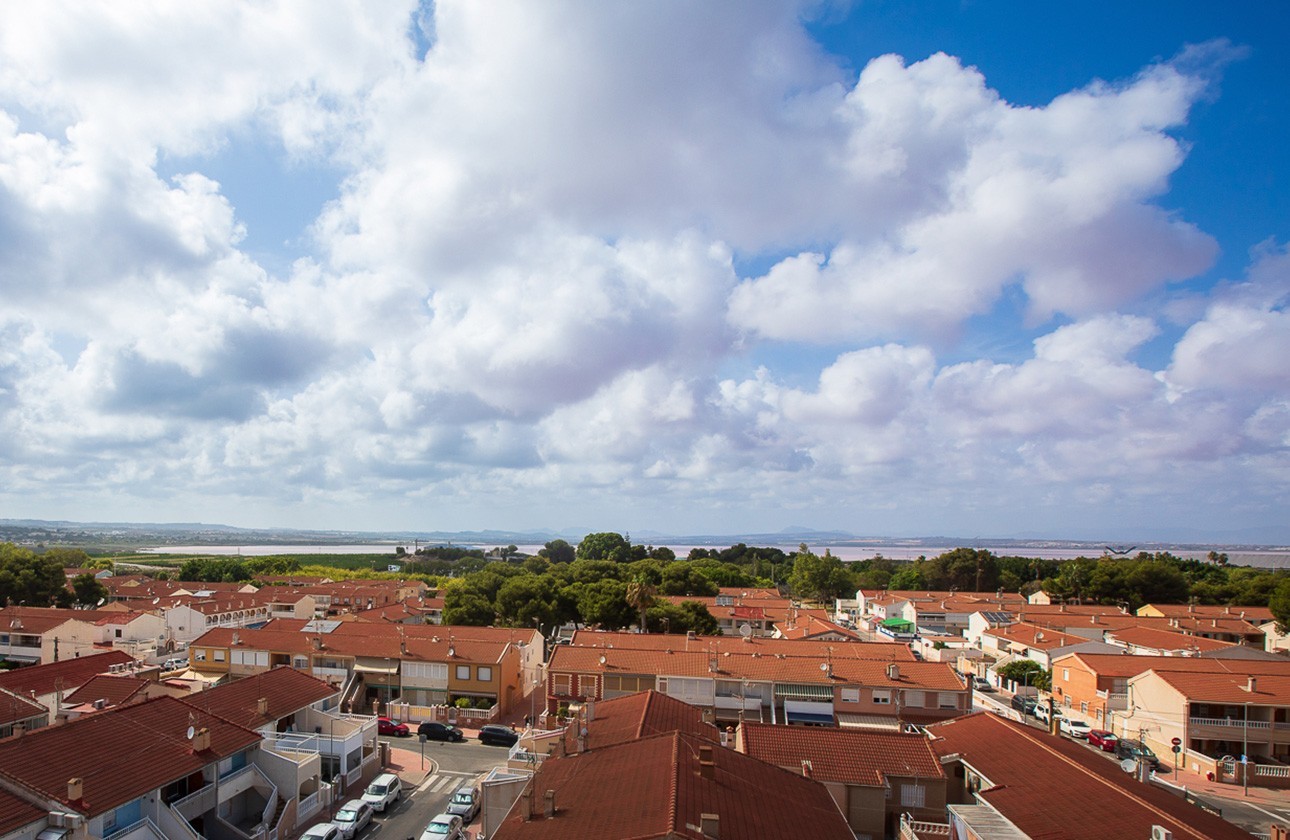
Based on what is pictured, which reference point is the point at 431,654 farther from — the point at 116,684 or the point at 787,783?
the point at 787,783

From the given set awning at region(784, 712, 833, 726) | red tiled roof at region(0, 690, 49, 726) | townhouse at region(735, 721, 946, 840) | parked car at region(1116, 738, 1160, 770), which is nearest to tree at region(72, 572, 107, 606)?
red tiled roof at region(0, 690, 49, 726)

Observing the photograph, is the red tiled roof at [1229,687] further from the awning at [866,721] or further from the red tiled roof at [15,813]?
the red tiled roof at [15,813]

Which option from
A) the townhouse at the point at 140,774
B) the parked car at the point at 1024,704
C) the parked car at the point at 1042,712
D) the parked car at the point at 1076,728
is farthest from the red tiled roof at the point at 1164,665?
the townhouse at the point at 140,774

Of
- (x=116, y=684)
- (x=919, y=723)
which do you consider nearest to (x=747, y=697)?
(x=919, y=723)

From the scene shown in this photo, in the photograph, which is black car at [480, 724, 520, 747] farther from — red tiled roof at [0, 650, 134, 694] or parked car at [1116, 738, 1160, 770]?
parked car at [1116, 738, 1160, 770]

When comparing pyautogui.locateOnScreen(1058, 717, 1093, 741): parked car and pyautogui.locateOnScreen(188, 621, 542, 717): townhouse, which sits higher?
pyautogui.locateOnScreen(188, 621, 542, 717): townhouse

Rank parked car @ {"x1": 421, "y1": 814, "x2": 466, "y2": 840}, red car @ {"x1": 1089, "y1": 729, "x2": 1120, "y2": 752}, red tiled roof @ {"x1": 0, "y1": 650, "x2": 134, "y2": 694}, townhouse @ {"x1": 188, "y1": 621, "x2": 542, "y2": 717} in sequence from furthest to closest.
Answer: townhouse @ {"x1": 188, "y1": 621, "x2": 542, "y2": 717}
red car @ {"x1": 1089, "y1": 729, "x2": 1120, "y2": 752}
red tiled roof @ {"x1": 0, "y1": 650, "x2": 134, "y2": 694}
parked car @ {"x1": 421, "y1": 814, "x2": 466, "y2": 840}

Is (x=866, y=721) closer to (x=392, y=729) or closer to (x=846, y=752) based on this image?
(x=846, y=752)

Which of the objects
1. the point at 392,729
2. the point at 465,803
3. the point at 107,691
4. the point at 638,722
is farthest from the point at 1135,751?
the point at 107,691
